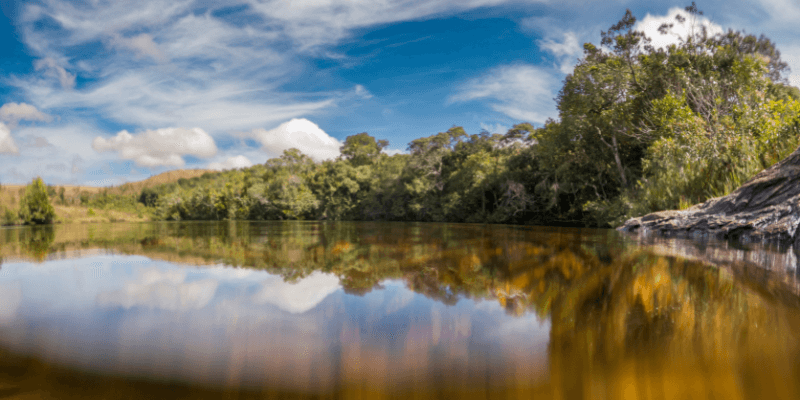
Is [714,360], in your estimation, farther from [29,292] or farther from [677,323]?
[29,292]

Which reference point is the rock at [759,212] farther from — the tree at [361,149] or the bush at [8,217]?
the tree at [361,149]

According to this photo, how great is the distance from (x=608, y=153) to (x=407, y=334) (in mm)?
14113

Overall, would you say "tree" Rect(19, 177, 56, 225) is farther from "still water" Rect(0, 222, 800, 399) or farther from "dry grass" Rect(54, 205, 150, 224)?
"still water" Rect(0, 222, 800, 399)

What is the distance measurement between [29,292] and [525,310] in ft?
7.09

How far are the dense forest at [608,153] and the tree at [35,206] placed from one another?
15.5m

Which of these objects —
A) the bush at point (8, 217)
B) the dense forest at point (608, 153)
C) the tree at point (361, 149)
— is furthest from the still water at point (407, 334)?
the tree at point (361, 149)

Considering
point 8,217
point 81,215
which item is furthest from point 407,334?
point 81,215

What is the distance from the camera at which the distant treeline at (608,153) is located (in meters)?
6.14

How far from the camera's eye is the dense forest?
6137mm

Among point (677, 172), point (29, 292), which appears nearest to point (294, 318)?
point (29, 292)

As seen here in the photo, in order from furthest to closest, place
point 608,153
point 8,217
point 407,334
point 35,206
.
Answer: point 608,153 → point 35,206 → point 8,217 → point 407,334

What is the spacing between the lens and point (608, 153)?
12766mm

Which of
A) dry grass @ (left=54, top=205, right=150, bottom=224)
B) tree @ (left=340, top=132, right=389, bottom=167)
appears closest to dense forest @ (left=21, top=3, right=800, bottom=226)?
tree @ (left=340, top=132, right=389, bottom=167)

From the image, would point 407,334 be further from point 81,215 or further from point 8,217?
point 81,215
